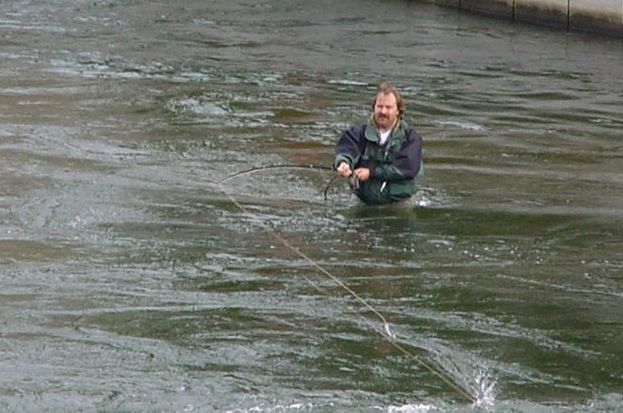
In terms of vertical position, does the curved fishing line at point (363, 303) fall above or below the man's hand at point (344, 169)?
below

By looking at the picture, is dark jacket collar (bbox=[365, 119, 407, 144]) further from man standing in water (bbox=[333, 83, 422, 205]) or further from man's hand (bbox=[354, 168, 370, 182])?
man's hand (bbox=[354, 168, 370, 182])

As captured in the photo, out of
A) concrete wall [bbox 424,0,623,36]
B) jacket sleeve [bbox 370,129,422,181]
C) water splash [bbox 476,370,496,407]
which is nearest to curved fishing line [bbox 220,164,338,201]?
jacket sleeve [bbox 370,129,422,181]

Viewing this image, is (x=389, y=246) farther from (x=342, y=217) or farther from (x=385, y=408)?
(x=385, y=408)

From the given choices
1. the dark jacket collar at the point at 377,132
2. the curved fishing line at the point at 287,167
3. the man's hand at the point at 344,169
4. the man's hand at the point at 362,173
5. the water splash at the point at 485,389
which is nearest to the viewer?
the water splash at the point at 485,389

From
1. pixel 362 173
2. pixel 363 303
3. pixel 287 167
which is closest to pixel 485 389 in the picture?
pixel 363 303

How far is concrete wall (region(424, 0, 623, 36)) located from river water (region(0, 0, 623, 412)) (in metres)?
3.53

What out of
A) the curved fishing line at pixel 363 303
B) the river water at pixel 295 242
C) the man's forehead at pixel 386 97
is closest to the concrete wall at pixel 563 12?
the river water at pixel 295 242

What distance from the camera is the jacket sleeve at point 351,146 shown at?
480 inches

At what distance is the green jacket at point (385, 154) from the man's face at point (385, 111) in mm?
71

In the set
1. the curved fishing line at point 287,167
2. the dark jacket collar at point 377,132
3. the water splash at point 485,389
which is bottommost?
the water splash at point 485,389

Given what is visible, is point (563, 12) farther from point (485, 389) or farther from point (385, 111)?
point (485, 389)

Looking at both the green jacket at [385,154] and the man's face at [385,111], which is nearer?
the man's face at [385,111]

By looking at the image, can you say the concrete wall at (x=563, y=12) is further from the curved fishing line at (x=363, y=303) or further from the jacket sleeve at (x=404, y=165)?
the jacket sleeve at (x=404, y=165)

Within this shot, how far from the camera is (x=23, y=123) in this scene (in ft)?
53.2
